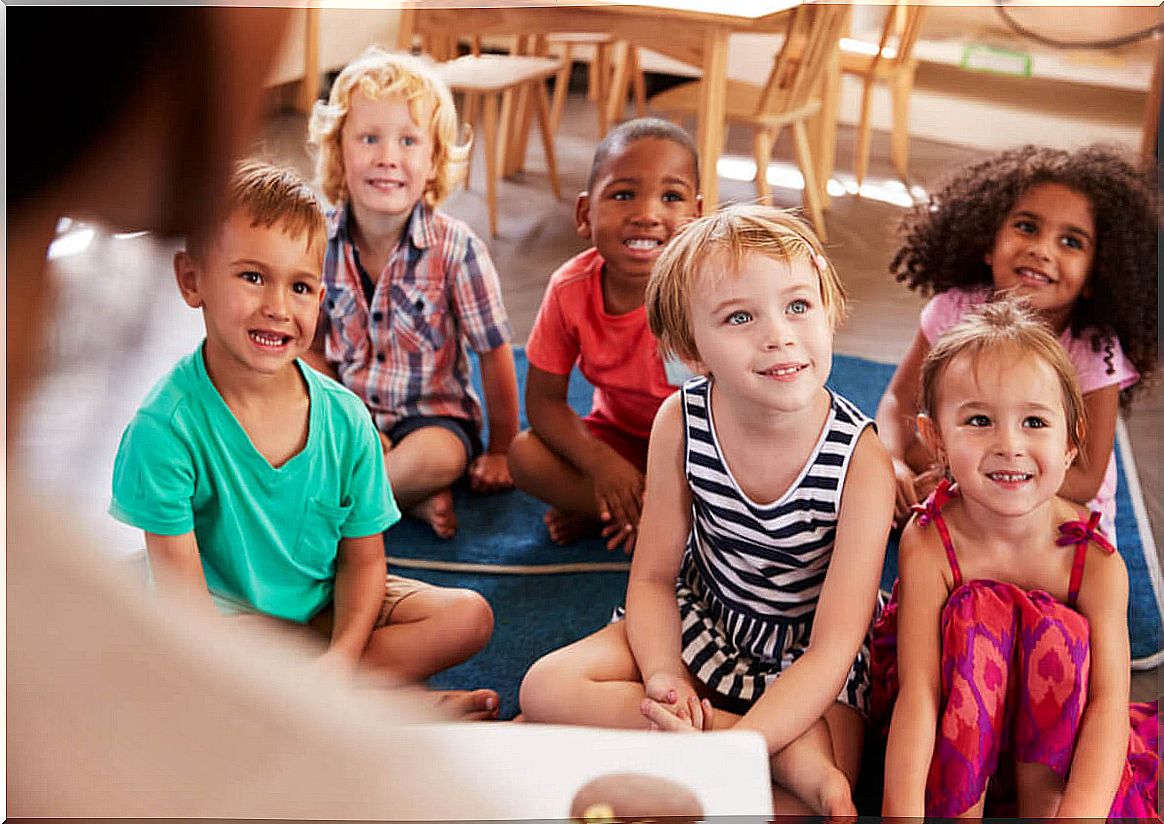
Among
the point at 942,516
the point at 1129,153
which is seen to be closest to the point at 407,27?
the point at 1129,153

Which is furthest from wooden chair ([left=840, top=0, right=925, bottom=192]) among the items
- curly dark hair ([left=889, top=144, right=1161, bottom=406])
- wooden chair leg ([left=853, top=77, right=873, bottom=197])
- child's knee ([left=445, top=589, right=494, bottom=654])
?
child's knee ([left=445, top=589, right=494, bottom=654])

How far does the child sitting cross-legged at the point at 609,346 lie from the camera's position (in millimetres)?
1382

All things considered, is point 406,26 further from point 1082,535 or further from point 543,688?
point 1082,535

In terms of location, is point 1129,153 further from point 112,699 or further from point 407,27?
point 112,699

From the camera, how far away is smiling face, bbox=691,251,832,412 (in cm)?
98

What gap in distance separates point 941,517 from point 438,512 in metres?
0.62

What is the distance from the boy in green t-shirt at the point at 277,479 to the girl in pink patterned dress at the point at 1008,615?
1.28 feet

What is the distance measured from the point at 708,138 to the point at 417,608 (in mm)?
1349

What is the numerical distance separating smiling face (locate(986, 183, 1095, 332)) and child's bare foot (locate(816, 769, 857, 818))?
1.91 feet

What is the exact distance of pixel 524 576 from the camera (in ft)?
4.48

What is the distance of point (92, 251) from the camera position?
32 cm

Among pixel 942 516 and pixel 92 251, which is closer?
pixel 92 251

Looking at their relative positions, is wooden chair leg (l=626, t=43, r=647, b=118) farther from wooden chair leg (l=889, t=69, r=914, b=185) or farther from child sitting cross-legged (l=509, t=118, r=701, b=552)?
child sitting cross-legged (l=509, t=118, r=701, b=552)

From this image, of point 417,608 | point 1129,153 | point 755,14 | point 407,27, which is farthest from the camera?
point 407,27
